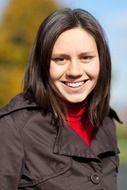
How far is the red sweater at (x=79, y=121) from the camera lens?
7.92 ft

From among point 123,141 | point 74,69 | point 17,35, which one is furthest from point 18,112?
point 123,141

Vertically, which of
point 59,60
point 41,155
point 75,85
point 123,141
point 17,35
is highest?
point 59,60

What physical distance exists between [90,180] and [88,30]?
65cm

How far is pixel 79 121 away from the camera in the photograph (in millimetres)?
2457

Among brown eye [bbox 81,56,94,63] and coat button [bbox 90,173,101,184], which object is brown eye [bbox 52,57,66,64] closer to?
brown eye [bbox 81,56,94,63]

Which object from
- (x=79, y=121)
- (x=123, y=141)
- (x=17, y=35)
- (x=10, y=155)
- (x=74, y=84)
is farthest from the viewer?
(x=123, y=141)

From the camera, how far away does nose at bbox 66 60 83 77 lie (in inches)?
88.1

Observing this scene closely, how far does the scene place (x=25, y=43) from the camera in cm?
2058

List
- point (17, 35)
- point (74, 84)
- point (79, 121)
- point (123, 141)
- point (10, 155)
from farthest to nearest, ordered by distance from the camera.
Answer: point (123, 141), point (17, 35), point (79, 121), point (74, 84), point (10, 155)

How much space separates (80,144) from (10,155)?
0.34 metres

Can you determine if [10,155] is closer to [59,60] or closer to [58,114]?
[58,114]

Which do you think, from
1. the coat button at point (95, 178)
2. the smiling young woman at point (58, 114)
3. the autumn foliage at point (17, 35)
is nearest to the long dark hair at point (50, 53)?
the smiling young woman at point (58, 114)

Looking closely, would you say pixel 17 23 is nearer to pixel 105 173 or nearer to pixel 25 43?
pixel 25 43

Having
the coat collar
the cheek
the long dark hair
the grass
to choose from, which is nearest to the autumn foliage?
the grass
